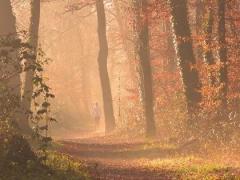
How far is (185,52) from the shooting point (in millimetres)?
21531

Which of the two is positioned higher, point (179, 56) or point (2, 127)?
point (179, 56)

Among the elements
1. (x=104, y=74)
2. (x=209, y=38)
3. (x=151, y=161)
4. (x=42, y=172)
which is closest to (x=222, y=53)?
(x=209, y=38)

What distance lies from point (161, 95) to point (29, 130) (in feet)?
30.1

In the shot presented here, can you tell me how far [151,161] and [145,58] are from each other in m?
7.91

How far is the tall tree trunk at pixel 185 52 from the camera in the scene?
21328 millimetres

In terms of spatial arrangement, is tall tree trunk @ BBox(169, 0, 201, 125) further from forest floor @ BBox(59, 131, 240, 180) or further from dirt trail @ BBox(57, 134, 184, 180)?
dirt trail @ BBox(57, 134, 184, 180)

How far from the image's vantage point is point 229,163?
15.7 meters

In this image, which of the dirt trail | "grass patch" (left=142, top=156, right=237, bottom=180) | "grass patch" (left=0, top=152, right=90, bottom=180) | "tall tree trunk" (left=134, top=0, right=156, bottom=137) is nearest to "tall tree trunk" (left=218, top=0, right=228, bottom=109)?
the dirt trail

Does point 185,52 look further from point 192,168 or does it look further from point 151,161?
point 192,168

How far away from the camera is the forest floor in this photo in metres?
13.5

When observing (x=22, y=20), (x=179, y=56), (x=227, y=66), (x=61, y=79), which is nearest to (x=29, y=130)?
(x=179, y=56)

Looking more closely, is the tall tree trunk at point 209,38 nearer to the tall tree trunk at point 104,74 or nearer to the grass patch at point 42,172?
the grass patch at point 42,172

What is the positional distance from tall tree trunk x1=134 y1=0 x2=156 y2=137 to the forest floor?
117 centimetres

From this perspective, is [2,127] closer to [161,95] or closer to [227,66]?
[227,66]
